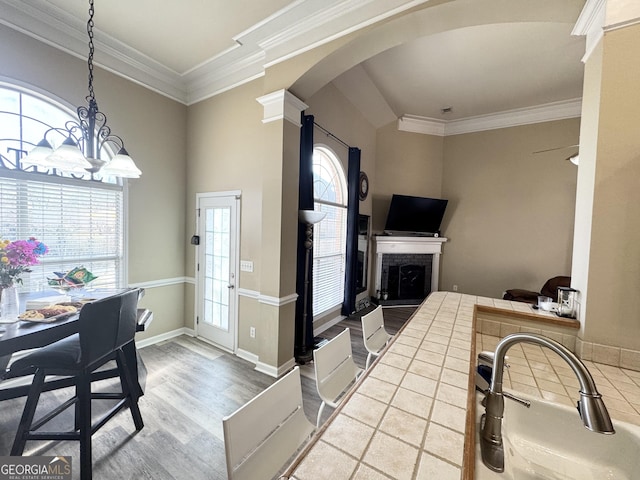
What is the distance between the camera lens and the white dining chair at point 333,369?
53.9 inches

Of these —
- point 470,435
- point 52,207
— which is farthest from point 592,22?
point 52,207

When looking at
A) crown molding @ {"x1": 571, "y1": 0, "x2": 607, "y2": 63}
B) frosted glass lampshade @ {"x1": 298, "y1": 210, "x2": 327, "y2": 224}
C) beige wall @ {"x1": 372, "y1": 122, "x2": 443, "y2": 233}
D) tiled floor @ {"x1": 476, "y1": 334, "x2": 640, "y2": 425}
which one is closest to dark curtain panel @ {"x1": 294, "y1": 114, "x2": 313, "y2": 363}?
frosted glass lampshade @ {"x1": 298, "y1": 210, "x2": 327, "y2": 224}

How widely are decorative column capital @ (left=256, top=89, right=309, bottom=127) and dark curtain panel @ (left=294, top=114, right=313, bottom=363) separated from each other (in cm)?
23

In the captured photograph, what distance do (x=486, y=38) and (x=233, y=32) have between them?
2.68 metres

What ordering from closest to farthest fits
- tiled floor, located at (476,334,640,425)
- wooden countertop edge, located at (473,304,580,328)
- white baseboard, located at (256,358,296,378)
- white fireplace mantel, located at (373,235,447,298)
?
tiled floor, located at (476,334,640,425) → wooden countertop edge, located at (473,304,580,328) → white baseboard, located at (256,358,296,378) → white fireplace mantel, located at (373,235,447,298)

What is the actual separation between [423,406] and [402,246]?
447 cm

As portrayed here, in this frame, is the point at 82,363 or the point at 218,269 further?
the point at 218,269

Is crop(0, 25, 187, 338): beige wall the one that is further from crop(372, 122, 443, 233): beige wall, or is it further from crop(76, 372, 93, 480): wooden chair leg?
crop(372, 122, 443, 233): beige wall

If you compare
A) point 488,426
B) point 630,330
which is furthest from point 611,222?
point 488,426

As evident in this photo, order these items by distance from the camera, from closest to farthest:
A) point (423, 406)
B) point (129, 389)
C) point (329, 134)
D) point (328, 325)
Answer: point (423, 406) → point (129, 389) → point (329, 134) → point (328, 325)

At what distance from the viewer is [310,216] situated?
2838 millimetres

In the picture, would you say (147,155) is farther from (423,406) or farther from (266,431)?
(423,406)

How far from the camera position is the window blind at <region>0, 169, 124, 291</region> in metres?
2.34

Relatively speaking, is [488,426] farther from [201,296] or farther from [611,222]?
[201,296]
